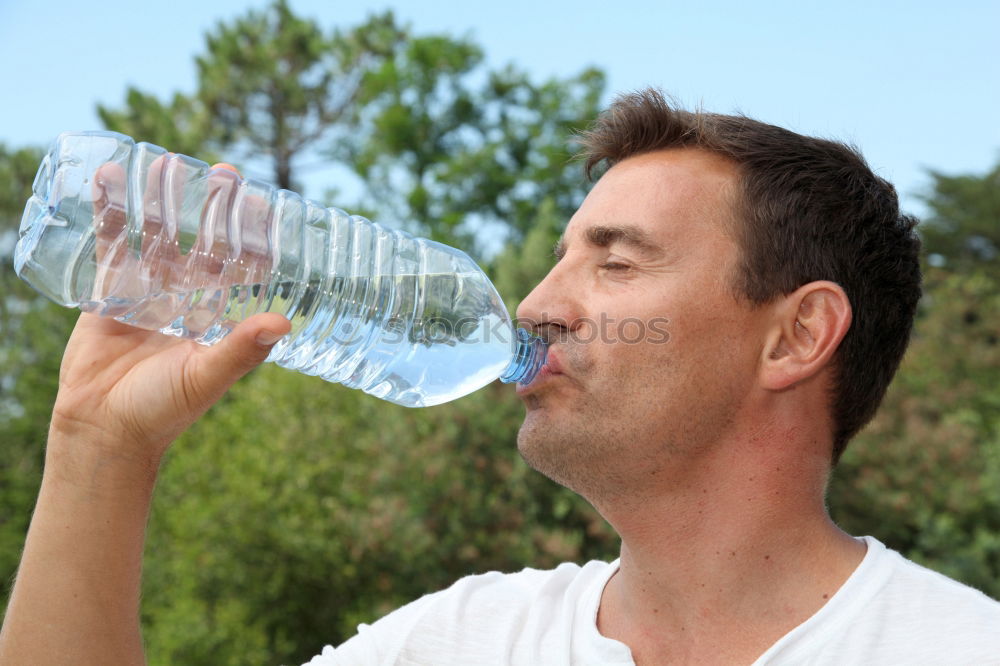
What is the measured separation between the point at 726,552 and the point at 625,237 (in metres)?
0.68

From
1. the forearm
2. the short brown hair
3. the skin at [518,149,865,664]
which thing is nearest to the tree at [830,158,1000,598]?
the short brown hair

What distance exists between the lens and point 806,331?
7.04 feet

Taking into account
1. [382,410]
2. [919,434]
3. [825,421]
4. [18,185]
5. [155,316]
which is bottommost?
[18,185]

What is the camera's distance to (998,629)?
177 cm

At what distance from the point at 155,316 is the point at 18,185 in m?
18.3

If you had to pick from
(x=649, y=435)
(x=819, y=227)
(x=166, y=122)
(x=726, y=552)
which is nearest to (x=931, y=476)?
(x=819, y=227)

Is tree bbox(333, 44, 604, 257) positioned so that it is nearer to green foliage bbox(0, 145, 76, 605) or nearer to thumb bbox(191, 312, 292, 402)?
green foliage bbox(0, 145, 76, 605)

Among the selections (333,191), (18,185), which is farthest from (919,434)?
(18,185)

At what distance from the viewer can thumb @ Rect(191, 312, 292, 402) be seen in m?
1.70

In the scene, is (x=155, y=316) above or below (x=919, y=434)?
above

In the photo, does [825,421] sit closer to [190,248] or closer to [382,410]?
[190,248]

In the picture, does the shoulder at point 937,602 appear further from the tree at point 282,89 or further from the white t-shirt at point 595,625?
the tree at point 282,89

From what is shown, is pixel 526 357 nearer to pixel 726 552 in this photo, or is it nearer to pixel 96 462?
pixel 726 552

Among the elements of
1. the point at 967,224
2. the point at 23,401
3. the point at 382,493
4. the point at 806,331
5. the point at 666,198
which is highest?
the point at 666,198
